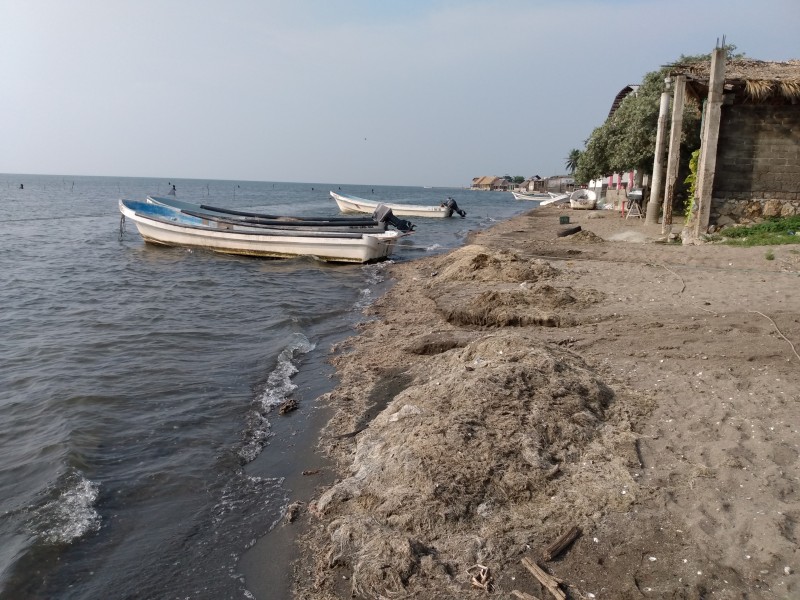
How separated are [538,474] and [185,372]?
17.7 ft

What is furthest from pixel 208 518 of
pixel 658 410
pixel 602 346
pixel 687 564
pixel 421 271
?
pixel 421 271

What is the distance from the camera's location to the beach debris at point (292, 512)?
4.50 m

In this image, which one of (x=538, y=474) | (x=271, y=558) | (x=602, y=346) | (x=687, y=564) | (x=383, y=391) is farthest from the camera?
(x=602, y=346)

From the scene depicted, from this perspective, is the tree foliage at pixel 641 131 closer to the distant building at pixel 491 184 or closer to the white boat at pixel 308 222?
the white boat at pixel 308 222

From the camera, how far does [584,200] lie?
4041 cm

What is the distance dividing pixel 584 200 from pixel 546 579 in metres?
39.7

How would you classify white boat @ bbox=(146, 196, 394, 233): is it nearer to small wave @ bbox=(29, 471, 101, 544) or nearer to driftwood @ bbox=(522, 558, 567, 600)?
small wave @ bbox=(29, 471, 101, 544)

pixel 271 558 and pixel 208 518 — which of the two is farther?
pixel 208 518

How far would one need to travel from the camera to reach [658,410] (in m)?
5.38

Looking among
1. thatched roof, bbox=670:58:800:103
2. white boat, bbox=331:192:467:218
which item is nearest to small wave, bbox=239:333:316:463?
thatched roof, bbox=670:58:800:103

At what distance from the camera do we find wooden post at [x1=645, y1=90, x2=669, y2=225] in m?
18.2

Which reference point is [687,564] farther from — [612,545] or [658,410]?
[658,410]

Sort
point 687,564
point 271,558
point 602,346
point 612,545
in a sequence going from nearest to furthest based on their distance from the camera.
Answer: point 687,564, point 612,545, point 271,558, point 602,346

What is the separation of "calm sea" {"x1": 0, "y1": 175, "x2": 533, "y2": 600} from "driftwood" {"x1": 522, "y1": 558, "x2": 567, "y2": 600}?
181 centimetres
